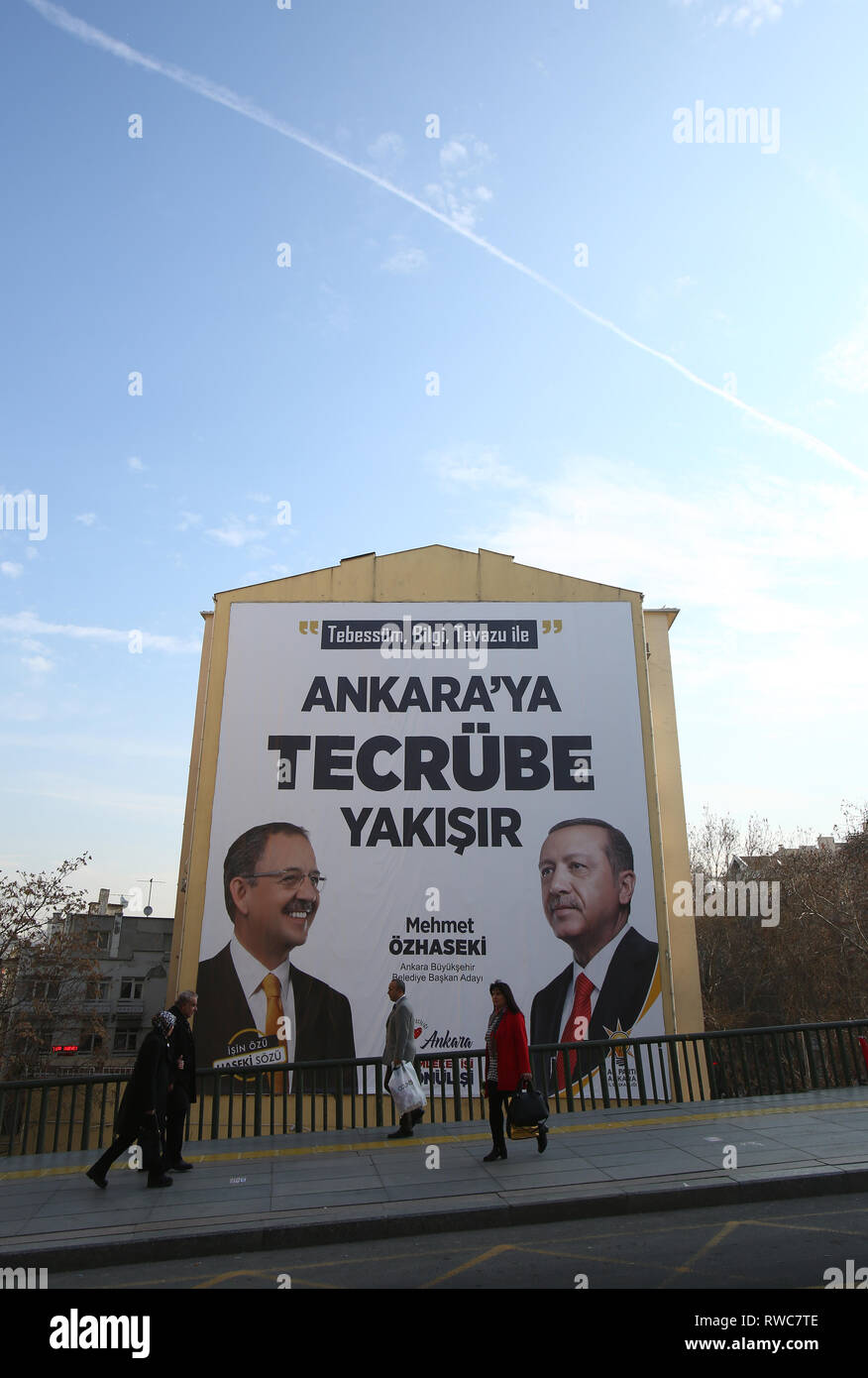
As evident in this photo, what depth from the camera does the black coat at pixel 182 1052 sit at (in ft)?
29.7

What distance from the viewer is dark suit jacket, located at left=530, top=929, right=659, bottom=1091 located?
18.1 meters

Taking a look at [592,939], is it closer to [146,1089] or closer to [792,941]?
[146,1089]

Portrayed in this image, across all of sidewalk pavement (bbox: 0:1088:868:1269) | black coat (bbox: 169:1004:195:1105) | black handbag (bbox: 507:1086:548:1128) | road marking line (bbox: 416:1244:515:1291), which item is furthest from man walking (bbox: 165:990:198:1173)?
road marking line (bbox: 416:1244:515:1291)

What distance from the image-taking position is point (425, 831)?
19.3 meters

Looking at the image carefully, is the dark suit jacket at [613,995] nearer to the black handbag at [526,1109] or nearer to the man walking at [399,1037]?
the man walking at [399,1037]

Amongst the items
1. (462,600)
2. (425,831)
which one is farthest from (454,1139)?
(462,600)

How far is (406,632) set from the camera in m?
21.0

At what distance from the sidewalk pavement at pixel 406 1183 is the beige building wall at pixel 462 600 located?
8885 millimetres

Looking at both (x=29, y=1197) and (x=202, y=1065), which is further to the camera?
(x=202, y=1065)

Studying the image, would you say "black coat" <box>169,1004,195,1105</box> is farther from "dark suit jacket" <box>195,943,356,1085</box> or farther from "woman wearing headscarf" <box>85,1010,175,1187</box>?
"dark suit jacket" <box>195,943,356,1085</box>
